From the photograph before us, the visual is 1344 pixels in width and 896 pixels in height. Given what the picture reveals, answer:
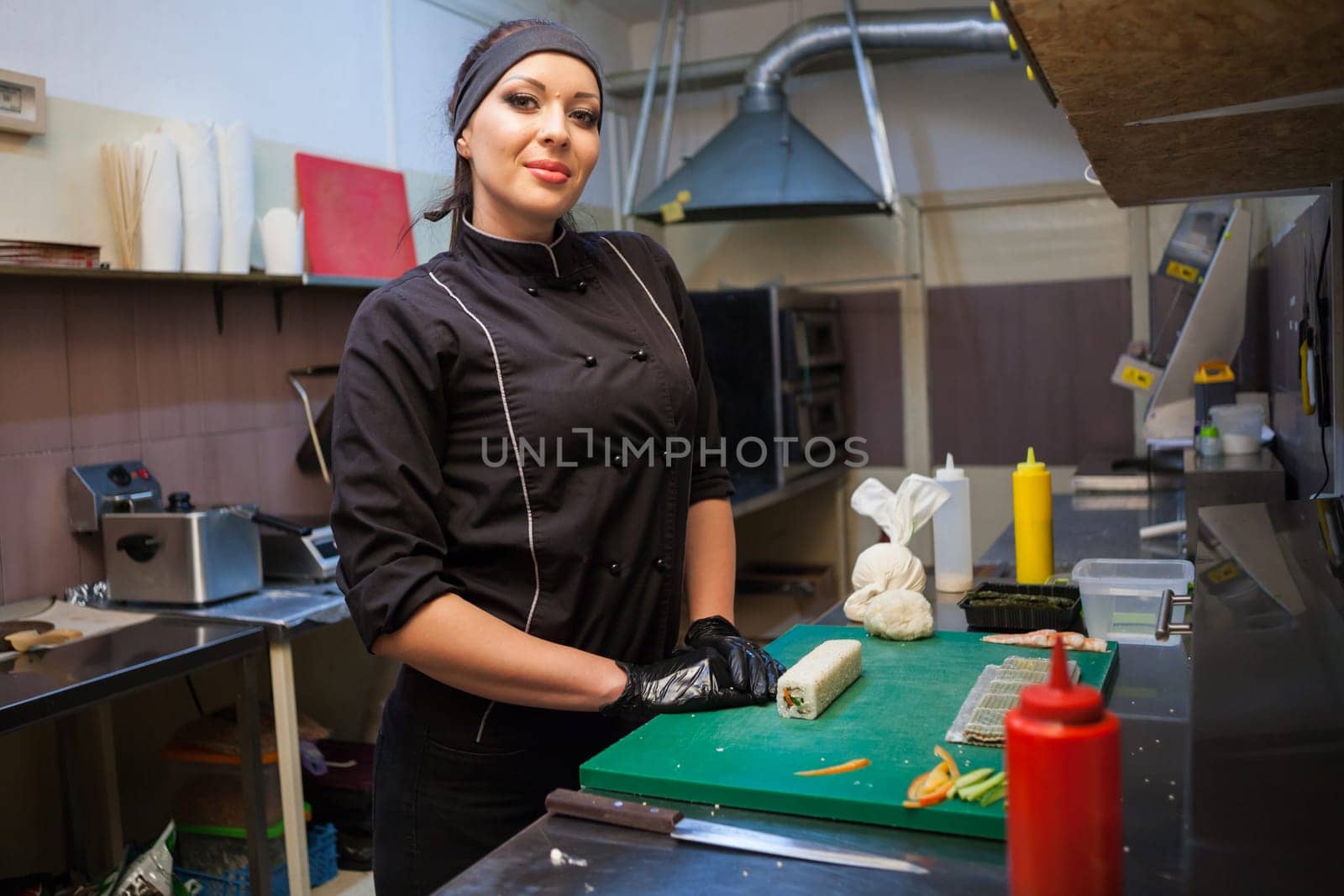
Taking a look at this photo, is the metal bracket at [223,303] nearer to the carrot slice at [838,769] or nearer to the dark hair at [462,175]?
the dark hair at [462,175]

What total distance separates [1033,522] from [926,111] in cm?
337

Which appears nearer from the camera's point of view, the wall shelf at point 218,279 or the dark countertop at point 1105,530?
the dark countertop at point 1105,530

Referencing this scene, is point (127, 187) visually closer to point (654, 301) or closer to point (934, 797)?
point (654, 301)

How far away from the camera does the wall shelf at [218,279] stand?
2.47 m

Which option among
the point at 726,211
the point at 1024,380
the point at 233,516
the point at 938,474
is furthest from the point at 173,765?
the point at 1024,380

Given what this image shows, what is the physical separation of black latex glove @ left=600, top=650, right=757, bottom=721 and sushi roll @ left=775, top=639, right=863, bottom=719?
6cm

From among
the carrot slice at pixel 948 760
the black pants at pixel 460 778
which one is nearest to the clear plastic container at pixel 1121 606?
the carrot slice at pixel 948 760

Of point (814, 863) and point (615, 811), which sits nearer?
point (814, 863)

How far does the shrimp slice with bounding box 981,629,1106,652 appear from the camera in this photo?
1440mm

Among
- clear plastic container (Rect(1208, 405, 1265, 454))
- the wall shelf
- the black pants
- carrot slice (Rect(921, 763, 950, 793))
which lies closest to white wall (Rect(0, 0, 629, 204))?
the wall shelf

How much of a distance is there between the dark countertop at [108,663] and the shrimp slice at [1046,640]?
59.2 inches

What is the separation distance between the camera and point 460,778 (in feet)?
4.49

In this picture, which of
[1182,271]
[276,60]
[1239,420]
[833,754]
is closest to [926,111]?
[1182,271]

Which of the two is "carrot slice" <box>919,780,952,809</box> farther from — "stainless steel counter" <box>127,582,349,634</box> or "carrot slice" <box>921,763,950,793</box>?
"stainless steel counter" <box>127,582,349,634</box>
